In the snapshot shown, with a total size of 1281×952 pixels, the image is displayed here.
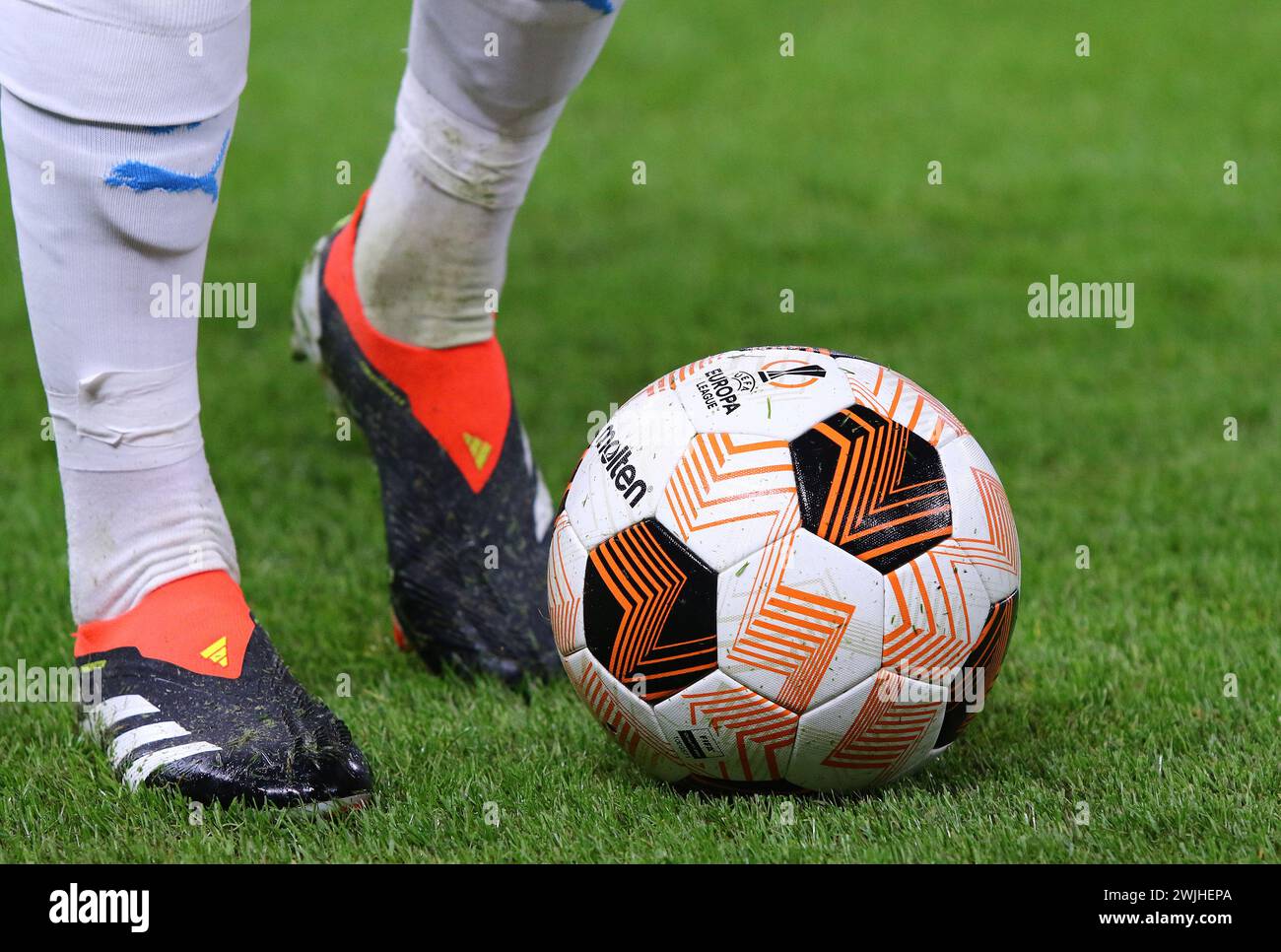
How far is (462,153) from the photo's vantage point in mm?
2400

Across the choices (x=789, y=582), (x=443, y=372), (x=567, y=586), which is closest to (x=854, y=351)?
(x=443, y=372)

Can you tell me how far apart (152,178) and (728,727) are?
41.5 inches

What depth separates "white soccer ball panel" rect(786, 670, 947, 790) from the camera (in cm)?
189

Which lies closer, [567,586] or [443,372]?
[567,586]

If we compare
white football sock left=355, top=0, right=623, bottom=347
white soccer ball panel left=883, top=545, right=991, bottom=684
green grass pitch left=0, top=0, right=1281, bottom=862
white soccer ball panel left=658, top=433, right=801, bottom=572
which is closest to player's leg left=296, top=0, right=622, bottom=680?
white football sock left=355, top=0, right=623, bottom=347

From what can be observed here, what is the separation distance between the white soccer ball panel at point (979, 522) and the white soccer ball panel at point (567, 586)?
0.49 meters

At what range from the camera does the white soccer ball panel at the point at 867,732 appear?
74.6 inches

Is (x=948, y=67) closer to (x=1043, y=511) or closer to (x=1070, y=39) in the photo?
(x=1070, y=39)

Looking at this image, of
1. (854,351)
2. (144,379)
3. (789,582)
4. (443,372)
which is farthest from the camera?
(854,351)

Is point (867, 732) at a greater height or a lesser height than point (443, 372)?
lesser

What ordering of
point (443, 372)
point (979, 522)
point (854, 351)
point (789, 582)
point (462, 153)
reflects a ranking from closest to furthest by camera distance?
point (789, 582) < point (979, 522) < point (462, 153) < point (443, 372) < point (854, 351)

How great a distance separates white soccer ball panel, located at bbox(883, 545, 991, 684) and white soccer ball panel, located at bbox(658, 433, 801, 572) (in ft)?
0.54

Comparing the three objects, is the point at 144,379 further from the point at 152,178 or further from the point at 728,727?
the point at 728,727
